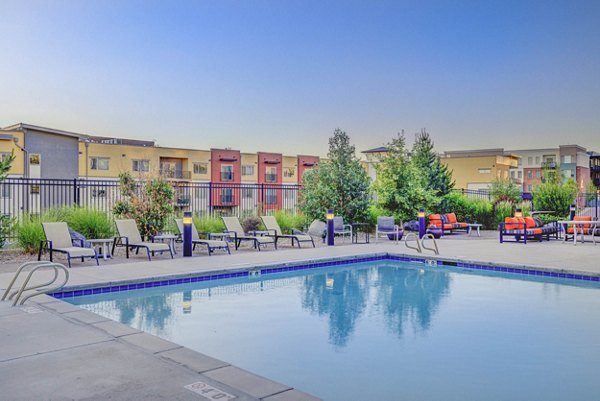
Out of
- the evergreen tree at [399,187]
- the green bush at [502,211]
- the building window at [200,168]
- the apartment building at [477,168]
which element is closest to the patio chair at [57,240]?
the evergreen tree at [399,187]

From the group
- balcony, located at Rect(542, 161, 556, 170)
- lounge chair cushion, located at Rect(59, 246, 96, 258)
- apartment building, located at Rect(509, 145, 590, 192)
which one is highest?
apartment building, located at Rect(509, 145, 590, 192)

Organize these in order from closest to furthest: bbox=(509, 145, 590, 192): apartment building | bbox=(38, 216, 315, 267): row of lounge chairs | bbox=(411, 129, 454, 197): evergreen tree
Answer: bbox=(38, 216, 315, 267): row of lounge chairs
bbox=(411, 129, 454, 197): evergreen tree
bbox=(509, 145, 590, 192): apartment building

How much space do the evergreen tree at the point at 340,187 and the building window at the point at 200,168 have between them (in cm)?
3165

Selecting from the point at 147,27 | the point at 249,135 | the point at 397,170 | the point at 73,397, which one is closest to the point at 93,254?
the point at 73,397

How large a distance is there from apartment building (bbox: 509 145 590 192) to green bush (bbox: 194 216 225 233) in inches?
2175

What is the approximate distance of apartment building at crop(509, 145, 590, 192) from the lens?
6319cm

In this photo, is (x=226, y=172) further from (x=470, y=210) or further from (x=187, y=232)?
(x=187, y=232)

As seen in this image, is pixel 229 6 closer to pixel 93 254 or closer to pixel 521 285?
pixel 93 254

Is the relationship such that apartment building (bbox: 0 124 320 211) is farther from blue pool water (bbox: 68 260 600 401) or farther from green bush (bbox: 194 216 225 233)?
blue pool water (bbox: 68 260 600 401)

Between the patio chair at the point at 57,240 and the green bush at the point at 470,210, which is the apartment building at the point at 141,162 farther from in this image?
the green bush at the point at 470,210

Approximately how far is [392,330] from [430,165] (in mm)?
16961

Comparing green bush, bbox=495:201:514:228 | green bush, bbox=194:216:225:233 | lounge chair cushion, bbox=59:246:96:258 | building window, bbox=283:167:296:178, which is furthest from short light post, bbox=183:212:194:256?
building window, bbox=283:167:296:178

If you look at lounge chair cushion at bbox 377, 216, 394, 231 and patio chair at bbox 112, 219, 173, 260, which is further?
lounge chair cushion at bbox 377, 216, 394, 231

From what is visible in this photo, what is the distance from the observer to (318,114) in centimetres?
2112
